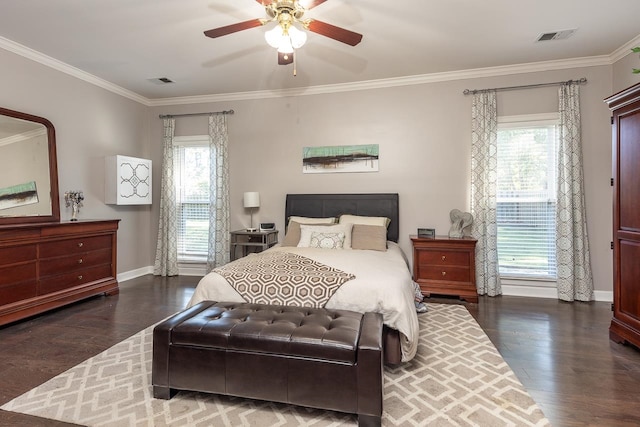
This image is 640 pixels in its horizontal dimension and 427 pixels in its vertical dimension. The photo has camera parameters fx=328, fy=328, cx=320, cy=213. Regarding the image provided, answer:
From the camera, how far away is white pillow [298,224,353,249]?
4.02 meters

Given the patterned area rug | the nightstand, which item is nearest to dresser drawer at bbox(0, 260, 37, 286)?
the patterned area rug

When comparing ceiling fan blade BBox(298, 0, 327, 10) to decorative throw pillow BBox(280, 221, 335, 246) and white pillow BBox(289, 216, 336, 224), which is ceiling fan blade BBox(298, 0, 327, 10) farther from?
white pillow BBox(289, 216, 336, 224)

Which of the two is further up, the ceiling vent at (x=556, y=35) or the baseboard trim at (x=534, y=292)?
the ceiling vent at (x=556, y=35)

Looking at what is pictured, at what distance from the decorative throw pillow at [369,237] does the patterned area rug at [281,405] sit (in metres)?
1.53

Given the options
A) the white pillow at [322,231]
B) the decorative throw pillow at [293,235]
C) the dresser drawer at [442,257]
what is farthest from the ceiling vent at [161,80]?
the dresser drawer at [442,257]

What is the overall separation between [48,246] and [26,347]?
1.22m

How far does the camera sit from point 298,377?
1.80m

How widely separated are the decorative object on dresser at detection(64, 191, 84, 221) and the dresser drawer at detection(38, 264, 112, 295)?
726 mm

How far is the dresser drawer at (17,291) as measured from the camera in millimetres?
3146

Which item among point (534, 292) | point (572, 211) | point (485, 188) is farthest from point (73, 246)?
point (572, 211)

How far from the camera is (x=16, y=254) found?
3.26 m

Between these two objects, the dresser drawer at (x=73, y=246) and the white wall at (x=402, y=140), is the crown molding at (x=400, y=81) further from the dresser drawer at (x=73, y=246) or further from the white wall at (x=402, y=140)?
the dresser drawer at (x=73, y=246)

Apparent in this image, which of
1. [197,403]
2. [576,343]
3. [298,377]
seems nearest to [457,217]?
[576,343]

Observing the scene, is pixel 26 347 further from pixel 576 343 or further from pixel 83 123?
pixel 576 343
